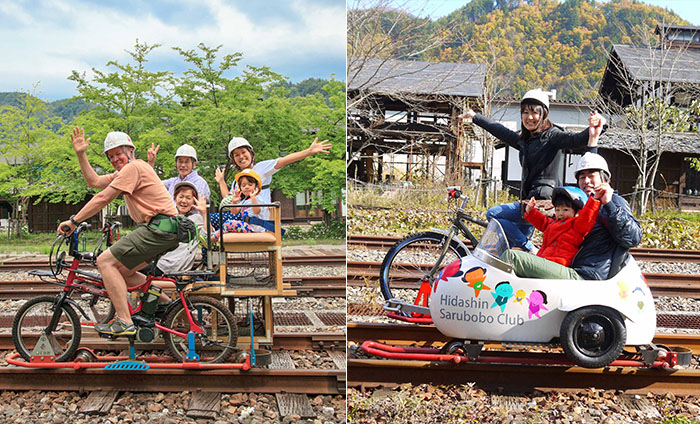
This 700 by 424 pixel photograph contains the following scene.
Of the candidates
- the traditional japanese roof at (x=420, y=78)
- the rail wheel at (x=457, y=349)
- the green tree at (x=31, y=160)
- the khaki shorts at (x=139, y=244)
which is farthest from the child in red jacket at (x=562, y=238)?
the green tree at (x=31, y=160)

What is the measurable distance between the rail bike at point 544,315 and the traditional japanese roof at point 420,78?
17.5 ft

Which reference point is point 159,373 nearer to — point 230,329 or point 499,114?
point 230,329

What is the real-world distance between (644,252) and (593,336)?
4997 mm

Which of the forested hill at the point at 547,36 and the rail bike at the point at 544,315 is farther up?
the forested hill at the point at 547,36

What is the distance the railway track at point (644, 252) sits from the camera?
6.82m

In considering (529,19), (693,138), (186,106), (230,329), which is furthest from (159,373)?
(186,106)

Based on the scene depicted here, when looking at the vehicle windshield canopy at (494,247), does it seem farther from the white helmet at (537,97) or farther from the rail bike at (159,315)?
the rail bike at (159,315)

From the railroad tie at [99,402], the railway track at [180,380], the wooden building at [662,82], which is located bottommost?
the railroad tie at [99,402]

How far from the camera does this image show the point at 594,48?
914 centimetres

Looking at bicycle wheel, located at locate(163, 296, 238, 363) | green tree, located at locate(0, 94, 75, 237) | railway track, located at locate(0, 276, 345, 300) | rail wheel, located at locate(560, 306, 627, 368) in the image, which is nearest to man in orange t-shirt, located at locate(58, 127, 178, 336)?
bicycle wheel, located at locate(163, 296, 238, 363)

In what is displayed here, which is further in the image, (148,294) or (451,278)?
(148,294)

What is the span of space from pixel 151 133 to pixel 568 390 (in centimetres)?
998

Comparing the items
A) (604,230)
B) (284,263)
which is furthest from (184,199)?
(284,263)

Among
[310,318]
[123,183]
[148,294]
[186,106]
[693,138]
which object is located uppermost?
[186,106]
